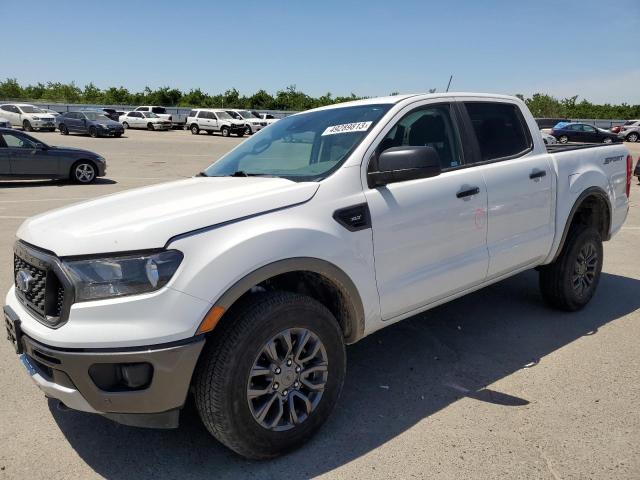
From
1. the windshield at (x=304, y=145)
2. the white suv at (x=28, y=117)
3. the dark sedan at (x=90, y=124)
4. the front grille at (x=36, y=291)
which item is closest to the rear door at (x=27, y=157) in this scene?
the windshield at (x=304, y=145)

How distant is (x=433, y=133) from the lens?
12.3 ft

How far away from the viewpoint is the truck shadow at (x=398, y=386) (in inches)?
107

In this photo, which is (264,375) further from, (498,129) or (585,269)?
(585,269)

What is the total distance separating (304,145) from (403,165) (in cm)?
88

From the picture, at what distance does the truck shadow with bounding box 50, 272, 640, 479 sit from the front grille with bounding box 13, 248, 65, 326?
810 mm

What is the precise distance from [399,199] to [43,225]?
75.8 inches

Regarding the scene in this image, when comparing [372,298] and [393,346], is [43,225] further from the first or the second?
[393,346]

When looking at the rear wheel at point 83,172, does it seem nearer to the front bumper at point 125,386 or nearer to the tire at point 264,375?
the front bumper at point 125,386

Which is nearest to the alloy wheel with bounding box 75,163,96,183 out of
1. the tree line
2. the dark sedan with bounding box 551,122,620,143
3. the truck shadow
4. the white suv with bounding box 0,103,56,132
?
the truck shadow

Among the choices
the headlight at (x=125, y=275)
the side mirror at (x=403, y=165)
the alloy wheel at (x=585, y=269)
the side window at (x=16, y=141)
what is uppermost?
the side window at (x=16, y=141)

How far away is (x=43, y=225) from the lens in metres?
2.79

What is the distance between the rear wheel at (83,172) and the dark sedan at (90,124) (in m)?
20.5

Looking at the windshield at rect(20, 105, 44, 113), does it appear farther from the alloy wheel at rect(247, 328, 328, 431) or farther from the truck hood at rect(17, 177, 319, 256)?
the alloy wheel at rect(247, 328, 328, 431)

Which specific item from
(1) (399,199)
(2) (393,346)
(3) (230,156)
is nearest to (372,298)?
(1) (399,199)
